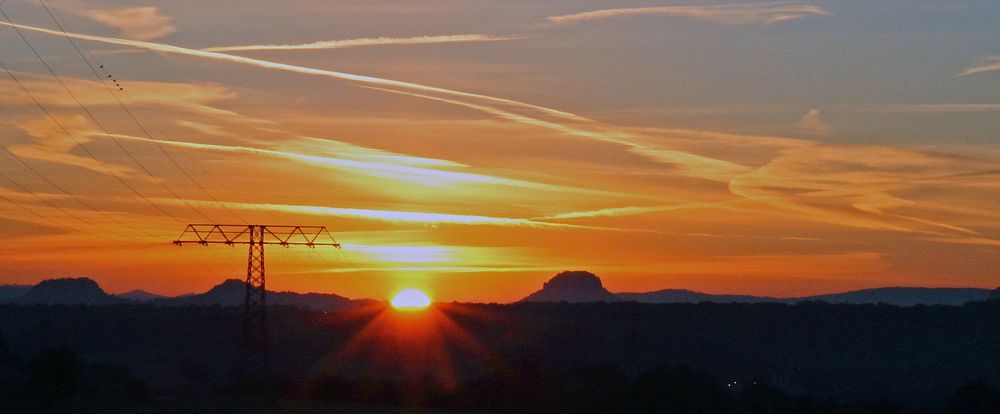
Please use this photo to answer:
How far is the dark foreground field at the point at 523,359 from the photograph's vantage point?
272 ft

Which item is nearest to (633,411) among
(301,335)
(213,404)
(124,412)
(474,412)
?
(474,412)

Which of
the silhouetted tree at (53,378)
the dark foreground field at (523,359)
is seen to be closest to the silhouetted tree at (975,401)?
the dark foreground field at (523,359)

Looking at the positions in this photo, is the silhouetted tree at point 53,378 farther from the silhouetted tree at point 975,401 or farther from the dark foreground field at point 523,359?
the silhouetted tree at point 975,401

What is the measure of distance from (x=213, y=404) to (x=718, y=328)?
105 metres

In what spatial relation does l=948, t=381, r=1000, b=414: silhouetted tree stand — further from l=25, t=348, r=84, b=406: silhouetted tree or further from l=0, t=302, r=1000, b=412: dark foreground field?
l=25, t=348, r=84, b=406: silhouetted tree

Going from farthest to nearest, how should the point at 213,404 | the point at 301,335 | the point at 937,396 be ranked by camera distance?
the point at 301,335 → the point at 937,396 → the point at 213,404

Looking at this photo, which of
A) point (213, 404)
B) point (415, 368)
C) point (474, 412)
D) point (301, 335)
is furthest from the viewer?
point (301, 335)

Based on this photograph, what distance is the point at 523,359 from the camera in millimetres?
101062

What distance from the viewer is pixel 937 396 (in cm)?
11375

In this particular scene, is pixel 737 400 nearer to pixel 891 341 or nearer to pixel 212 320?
pixel 891 341

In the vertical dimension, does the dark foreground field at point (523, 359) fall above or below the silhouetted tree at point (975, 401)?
above

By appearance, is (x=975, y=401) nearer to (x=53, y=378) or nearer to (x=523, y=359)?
(x=523, y=359)

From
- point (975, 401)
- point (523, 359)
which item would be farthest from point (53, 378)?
point (975, 401)

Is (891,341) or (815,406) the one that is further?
(891,341)
